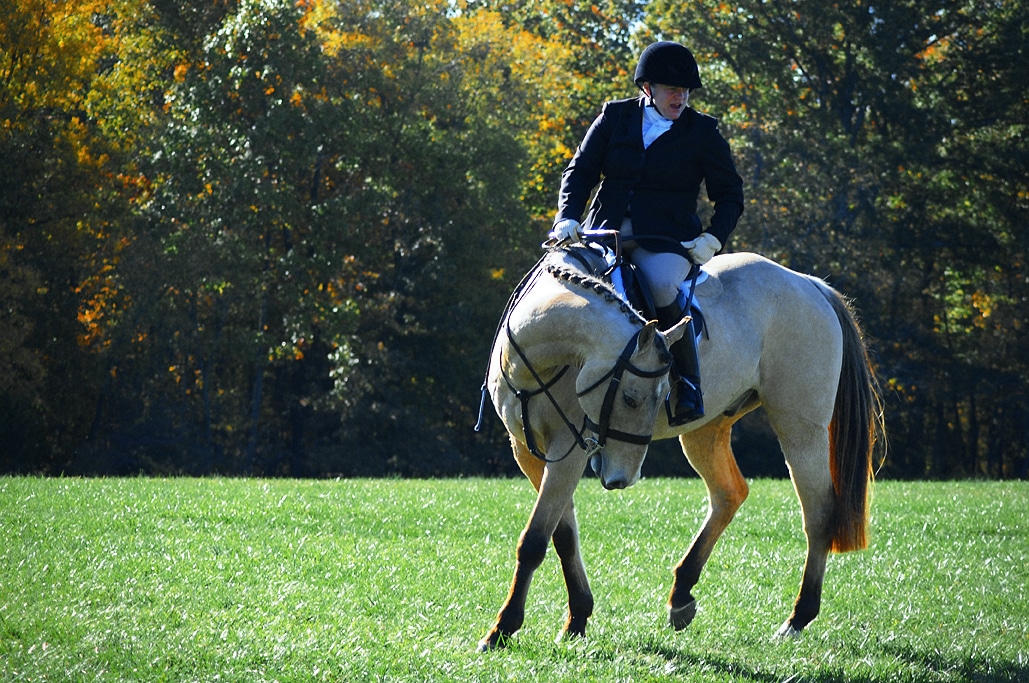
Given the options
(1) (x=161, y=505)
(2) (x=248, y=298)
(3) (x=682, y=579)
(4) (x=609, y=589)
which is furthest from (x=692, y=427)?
(2) (x=248, y=298)

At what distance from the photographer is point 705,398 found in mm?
6762

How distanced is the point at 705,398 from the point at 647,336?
1.25 metres

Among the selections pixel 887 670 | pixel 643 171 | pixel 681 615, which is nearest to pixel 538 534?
pixel 681 615

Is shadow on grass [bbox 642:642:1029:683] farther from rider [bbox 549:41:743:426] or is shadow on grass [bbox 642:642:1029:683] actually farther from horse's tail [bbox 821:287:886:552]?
rider [bbox 549:41:743:426]

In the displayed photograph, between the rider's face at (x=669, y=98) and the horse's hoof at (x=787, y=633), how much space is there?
10.5ft

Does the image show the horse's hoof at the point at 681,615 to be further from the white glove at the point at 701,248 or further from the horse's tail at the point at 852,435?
the white glove at the point at 701,248

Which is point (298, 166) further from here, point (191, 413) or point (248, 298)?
point (191, 413)

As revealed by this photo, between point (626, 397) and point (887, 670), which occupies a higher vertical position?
point (626, 397)

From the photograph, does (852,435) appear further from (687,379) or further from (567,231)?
(567,231)

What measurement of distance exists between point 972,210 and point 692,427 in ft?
86.6

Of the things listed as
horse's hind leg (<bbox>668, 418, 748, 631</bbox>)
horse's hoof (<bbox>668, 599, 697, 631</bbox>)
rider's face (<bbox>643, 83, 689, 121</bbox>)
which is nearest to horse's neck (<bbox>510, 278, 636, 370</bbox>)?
rider's face (<bbox>643, 83, 689, 121</bbox>)

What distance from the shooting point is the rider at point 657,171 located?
21.6 ft

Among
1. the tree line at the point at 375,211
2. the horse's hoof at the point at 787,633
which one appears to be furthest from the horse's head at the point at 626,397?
the tree line at the point at 375,211

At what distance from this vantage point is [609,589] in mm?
8320
